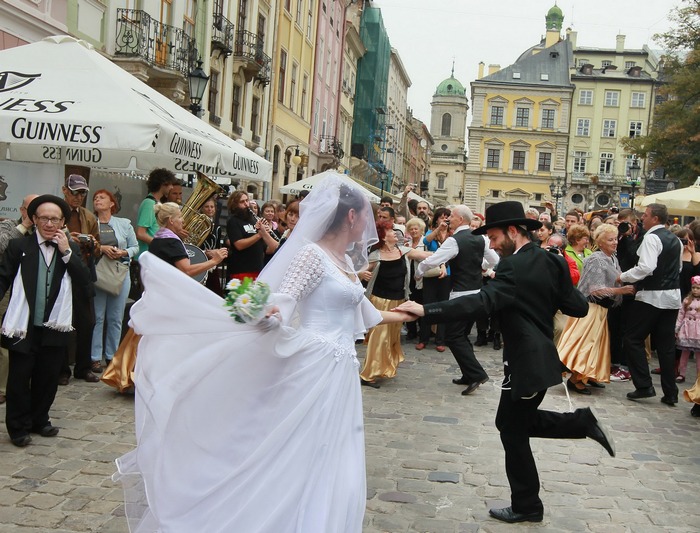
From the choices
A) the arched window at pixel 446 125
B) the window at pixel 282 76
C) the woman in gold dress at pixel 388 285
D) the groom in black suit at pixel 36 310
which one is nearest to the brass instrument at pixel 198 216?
the woman in gold dress at pixel 388 285

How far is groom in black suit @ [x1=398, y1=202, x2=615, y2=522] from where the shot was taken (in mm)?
4793

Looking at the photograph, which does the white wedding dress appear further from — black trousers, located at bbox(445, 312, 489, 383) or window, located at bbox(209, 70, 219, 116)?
window, located at bbox(209, 70, 219, 116)

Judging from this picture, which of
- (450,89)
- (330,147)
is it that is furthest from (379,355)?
(450,89)

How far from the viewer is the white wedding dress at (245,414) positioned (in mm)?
3719

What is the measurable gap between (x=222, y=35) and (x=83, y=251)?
62.1ft

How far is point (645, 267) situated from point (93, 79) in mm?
6188

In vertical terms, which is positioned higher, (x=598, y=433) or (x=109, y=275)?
(x=109, y=275)

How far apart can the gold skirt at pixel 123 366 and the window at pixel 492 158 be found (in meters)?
86.7

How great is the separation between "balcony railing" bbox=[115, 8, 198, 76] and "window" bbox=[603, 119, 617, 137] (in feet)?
238

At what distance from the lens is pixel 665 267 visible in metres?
8.44

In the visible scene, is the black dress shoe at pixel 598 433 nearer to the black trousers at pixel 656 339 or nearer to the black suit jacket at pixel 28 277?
the black trousers at pixel 656 339


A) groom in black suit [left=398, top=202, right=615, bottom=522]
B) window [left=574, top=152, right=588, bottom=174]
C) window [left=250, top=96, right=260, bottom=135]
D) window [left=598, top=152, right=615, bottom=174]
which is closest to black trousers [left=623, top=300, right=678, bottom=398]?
groom in black suit [left=398, top=202, right=615, bottom=522]

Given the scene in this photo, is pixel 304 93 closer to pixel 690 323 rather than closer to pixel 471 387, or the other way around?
pixel 690 323

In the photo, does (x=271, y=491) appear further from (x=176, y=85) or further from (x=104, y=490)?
(x=176, y=85)
